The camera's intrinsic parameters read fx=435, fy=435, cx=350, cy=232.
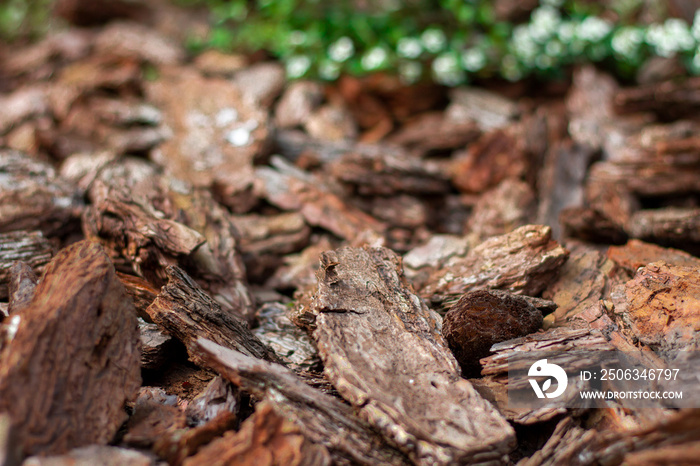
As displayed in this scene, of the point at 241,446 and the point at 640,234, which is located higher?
the point at 640,234

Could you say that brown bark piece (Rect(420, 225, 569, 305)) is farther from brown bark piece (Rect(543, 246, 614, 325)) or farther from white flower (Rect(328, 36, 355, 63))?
white flower (Rect(328, 36, 355, 63))

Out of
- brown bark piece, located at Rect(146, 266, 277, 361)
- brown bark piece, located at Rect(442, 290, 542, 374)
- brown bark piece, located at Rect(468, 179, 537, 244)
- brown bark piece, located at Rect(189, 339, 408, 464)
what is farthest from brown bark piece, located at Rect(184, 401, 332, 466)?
brown bark piece, located at Rect(468, 179, 537, 244)

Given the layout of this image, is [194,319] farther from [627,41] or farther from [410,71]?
[627,41]

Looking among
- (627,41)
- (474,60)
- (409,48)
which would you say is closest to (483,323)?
(409,48)

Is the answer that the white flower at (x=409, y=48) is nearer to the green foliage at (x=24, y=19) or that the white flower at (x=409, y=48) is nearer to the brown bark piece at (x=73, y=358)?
the brown bark piece at (x=73, y=358)

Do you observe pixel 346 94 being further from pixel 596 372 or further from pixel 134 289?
pixel 596 372

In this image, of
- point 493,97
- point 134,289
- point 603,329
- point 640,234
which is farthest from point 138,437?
point 493,97

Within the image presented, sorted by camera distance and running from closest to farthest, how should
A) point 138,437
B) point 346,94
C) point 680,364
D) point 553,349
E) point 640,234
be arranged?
point 138,437 → point 680,364 → point 553,349 → point 640,234 → point 346,94

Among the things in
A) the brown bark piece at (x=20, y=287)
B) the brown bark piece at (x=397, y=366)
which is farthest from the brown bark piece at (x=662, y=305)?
the brown bark piece at (x=20, y=287)
